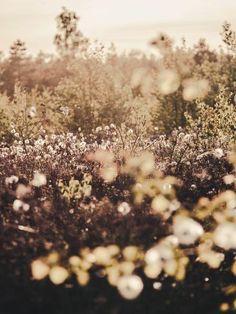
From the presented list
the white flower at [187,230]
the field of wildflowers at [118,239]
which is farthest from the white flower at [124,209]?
the white flower at [187,230]

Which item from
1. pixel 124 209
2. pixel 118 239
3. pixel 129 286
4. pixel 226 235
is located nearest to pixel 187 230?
pixel 226 235

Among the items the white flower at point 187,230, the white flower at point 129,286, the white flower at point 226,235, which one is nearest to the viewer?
the white flower at point 129,286

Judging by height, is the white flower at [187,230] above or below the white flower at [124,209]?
below

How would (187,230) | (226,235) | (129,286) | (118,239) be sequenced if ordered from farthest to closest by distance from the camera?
1. (118,239)
2. (226,235)
3. (187,230)
4. (129,286)

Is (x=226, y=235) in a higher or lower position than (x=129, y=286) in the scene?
higher

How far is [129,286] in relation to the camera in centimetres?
419

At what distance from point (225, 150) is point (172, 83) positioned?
1434cm

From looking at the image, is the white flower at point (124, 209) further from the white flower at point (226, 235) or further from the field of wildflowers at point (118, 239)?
the white flower at point (226, 235)

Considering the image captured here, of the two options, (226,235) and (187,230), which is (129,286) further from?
(226,235)

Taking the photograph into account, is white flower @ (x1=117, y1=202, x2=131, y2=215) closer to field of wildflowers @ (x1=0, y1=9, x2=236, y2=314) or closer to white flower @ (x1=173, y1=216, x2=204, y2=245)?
field of wildflowers @ (x1=0, y1=9, x2=236, y2=314)

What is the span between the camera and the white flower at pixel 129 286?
4.12 meters

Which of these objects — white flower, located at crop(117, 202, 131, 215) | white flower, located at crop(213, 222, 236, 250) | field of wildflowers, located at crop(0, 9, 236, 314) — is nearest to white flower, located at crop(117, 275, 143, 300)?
field of wildflowers, located at crop(0, 9, 236, 314)

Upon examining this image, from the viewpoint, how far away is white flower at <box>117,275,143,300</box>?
4.12 meters

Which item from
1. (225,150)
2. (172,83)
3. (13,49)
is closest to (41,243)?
(225,150)
